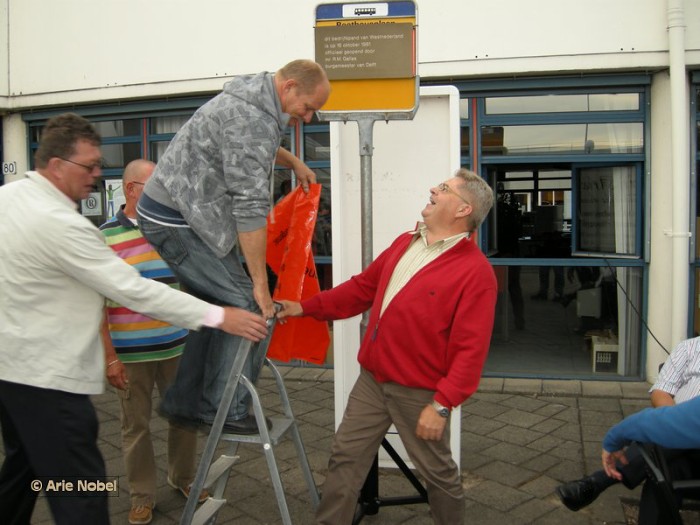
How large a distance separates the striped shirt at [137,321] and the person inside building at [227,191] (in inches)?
38.1

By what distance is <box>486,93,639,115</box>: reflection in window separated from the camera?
6.18m

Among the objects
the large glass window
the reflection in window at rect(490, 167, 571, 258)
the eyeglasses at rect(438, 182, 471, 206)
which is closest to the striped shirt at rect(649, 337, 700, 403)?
the eyeglasses at rect(438, 182, 471, 206)

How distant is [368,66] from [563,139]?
134 inches

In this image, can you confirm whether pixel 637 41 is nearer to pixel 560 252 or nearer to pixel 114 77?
pixel 560 252

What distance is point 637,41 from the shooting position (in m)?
5.89

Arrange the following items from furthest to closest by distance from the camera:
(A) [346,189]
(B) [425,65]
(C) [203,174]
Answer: (B) [425,65], (A) [346,189], (C) [203,174]

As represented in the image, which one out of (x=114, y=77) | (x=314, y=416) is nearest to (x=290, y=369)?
(x=314, y=416)

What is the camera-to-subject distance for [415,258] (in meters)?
3.13

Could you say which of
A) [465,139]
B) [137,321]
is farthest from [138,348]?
[465,139]

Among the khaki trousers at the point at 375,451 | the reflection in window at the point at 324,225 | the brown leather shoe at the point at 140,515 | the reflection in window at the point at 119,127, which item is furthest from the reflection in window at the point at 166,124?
the khaki trousers at the point at 375,451

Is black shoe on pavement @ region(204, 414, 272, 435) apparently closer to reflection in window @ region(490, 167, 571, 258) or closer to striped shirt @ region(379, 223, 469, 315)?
striped shirt @ region(379, 223, 469, 315)

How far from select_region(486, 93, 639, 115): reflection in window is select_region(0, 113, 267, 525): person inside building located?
15.2 ft

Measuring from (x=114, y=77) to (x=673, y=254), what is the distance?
585cm

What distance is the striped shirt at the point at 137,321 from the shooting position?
3.75 m
